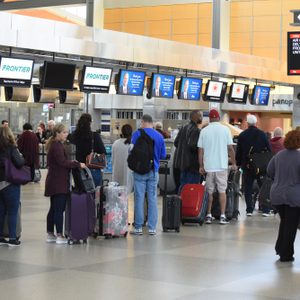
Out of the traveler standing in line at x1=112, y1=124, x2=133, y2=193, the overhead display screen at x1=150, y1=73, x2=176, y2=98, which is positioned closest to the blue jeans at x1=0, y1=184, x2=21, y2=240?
the traveler standing in line at x1=112, y1=124, x2=133, y2=193

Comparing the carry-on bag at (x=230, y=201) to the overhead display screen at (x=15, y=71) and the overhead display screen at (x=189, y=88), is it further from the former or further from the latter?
the overhead display screen at (x=189, y=88)

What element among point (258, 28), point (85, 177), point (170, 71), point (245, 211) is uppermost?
point (258, 28)

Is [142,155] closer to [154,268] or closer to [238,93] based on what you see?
[154,268]

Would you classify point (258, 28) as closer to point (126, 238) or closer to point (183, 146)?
point (183, 146)

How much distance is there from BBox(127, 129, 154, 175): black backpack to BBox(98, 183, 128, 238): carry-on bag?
1.48 feet

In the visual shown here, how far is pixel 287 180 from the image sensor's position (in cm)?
919

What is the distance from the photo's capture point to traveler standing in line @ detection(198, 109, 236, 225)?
1288 cm

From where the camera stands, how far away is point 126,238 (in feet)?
36.8

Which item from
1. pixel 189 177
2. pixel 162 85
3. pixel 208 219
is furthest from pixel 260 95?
pixel 208 219

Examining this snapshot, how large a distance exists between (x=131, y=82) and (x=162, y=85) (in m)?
1.41

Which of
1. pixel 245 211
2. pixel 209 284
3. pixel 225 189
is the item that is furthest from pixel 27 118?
pixel 209 284

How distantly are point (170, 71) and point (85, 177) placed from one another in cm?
1168

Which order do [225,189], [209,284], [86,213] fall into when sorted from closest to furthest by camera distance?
1. [209,284]
2. [86,213]
3. [225,189]

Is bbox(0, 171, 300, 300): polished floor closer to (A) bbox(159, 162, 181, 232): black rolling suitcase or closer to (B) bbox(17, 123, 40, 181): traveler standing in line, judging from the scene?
(A) bbox(159, 162, 181, 232): black rolling suitcase
